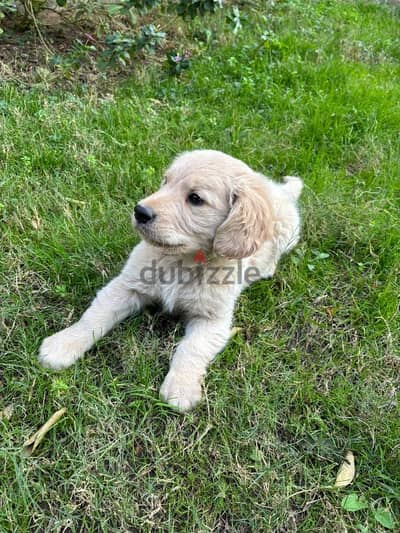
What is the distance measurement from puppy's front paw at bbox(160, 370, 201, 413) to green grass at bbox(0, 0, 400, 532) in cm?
5

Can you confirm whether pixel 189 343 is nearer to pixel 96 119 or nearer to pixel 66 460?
pixel 66 460

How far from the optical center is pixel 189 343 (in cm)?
233

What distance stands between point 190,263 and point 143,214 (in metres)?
0.41

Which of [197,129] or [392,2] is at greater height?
[392,2]

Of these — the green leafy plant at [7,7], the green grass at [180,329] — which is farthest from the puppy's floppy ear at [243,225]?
the green leafy plant at [7,7]

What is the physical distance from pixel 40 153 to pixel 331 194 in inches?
81.6

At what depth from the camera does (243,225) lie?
7.00ft

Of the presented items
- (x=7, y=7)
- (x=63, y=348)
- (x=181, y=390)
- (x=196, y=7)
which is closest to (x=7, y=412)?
(x=63, y=348)

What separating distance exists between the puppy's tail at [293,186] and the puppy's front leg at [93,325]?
136cm

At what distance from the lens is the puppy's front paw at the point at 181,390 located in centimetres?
210

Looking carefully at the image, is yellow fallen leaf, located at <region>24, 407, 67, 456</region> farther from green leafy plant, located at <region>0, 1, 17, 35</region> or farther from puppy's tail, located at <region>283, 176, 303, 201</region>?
green leafy plant, located at <region>0, 1, 17, 35</region>

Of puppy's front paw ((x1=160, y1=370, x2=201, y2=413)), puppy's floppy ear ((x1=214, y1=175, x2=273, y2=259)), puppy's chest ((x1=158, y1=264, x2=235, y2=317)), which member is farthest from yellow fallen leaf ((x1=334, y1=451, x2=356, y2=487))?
puppy's floppy ear ((x1=214, y1=175, x2=273, y2=259))

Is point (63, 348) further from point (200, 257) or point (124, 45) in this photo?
point (124, 45)

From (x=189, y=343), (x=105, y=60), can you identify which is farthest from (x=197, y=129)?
(x=189, y=343)
